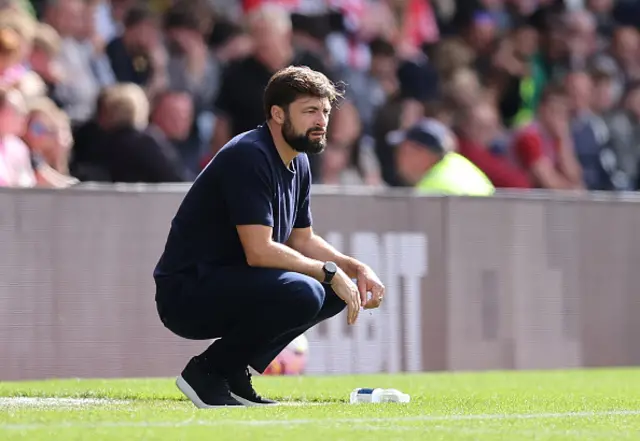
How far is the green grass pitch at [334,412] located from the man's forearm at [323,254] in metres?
0.71

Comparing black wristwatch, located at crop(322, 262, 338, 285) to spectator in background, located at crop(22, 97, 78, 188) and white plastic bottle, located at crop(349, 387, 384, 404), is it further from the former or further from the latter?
spectator in background, located at crop(22, 97, 78, 188)

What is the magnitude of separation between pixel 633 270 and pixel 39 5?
5.65 m

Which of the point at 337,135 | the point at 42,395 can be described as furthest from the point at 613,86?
the point at 42,395

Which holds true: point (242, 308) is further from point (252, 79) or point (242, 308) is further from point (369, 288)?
point (252, 79)

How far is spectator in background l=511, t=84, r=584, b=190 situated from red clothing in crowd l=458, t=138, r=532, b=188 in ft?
0.89

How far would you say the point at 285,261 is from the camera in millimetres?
7641

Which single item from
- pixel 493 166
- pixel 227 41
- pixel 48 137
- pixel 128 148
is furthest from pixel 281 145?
pixel 493 166

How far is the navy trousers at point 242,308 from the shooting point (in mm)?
7555

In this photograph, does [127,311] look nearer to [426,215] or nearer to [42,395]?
[42,395]

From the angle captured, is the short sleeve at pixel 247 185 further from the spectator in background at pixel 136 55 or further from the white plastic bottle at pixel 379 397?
the spectator in background at pixel 136 55

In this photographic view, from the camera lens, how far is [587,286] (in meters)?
12.4

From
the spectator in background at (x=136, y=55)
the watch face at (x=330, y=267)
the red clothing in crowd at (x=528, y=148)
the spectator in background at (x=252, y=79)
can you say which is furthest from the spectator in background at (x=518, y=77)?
the watch face at (x=330, y=267)

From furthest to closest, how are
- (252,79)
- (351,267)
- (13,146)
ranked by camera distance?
(252,79), (13,146), (351,267)

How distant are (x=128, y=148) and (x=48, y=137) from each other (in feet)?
2.47
